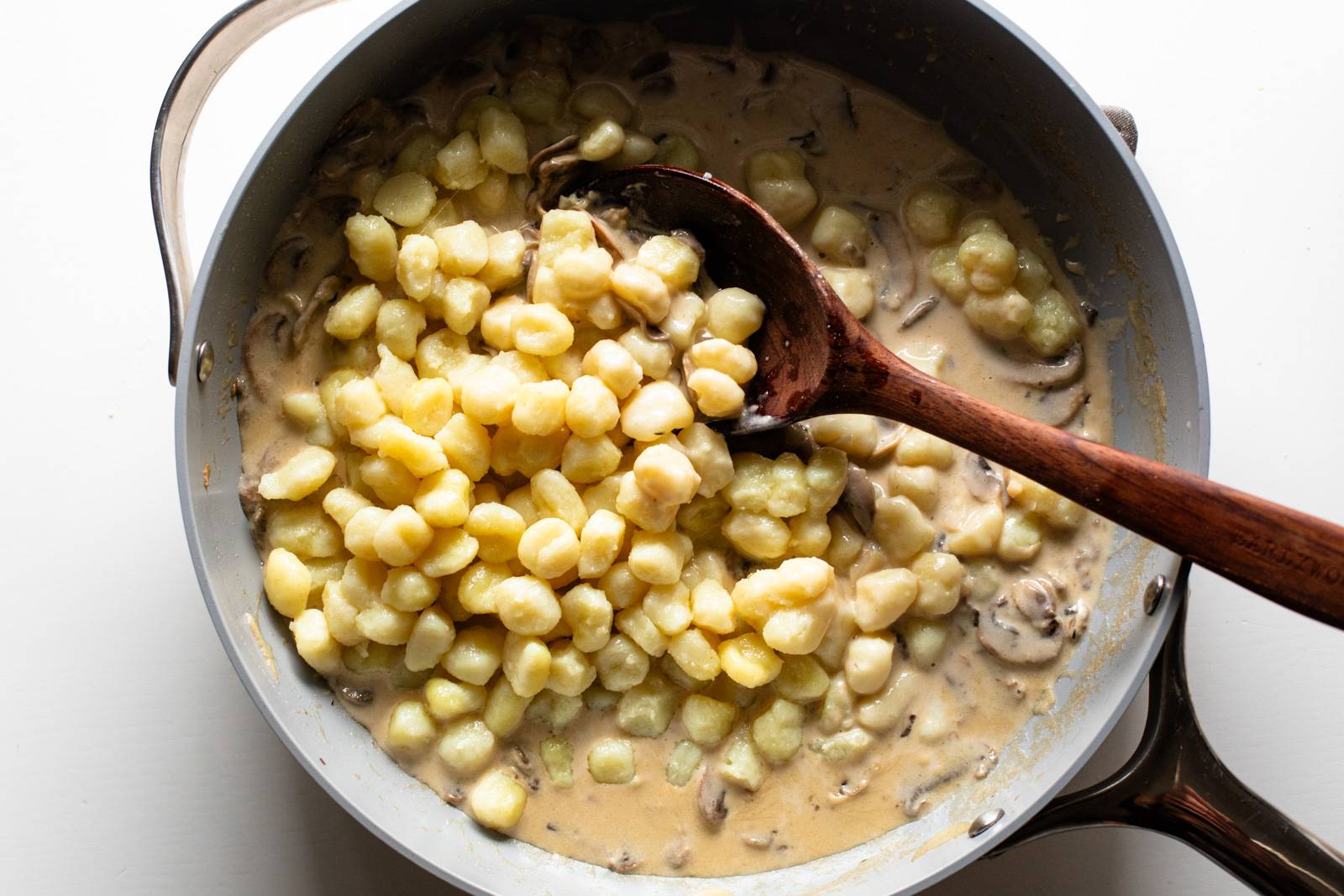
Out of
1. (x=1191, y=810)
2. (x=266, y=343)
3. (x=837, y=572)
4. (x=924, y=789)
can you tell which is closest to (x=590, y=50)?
(x=266, y=343)

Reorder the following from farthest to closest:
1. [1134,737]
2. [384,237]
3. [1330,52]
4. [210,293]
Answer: [1330,52] → [1134,737] → [384,237] → [210,293]

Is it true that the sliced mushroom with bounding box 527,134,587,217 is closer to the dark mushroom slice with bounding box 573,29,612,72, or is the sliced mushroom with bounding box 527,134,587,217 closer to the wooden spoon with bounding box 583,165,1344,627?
the wooden spoon with bounding box 583,165,1344,627

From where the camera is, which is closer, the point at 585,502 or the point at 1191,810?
the point at 1191,810

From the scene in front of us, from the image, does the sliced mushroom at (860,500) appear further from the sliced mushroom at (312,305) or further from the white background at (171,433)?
the sliced mushroom at (312,305)

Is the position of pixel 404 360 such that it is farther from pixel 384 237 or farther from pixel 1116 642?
pixel 1116 642

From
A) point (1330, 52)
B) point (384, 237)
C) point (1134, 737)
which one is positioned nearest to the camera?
point (384, 237)

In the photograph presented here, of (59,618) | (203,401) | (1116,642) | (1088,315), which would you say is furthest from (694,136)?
(59,618)

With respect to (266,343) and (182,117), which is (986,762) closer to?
(266,343)

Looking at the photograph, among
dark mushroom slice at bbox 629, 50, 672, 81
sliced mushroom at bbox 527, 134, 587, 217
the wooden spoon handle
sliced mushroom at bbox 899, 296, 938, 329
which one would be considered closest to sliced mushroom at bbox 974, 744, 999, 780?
the wooden spoon handle
